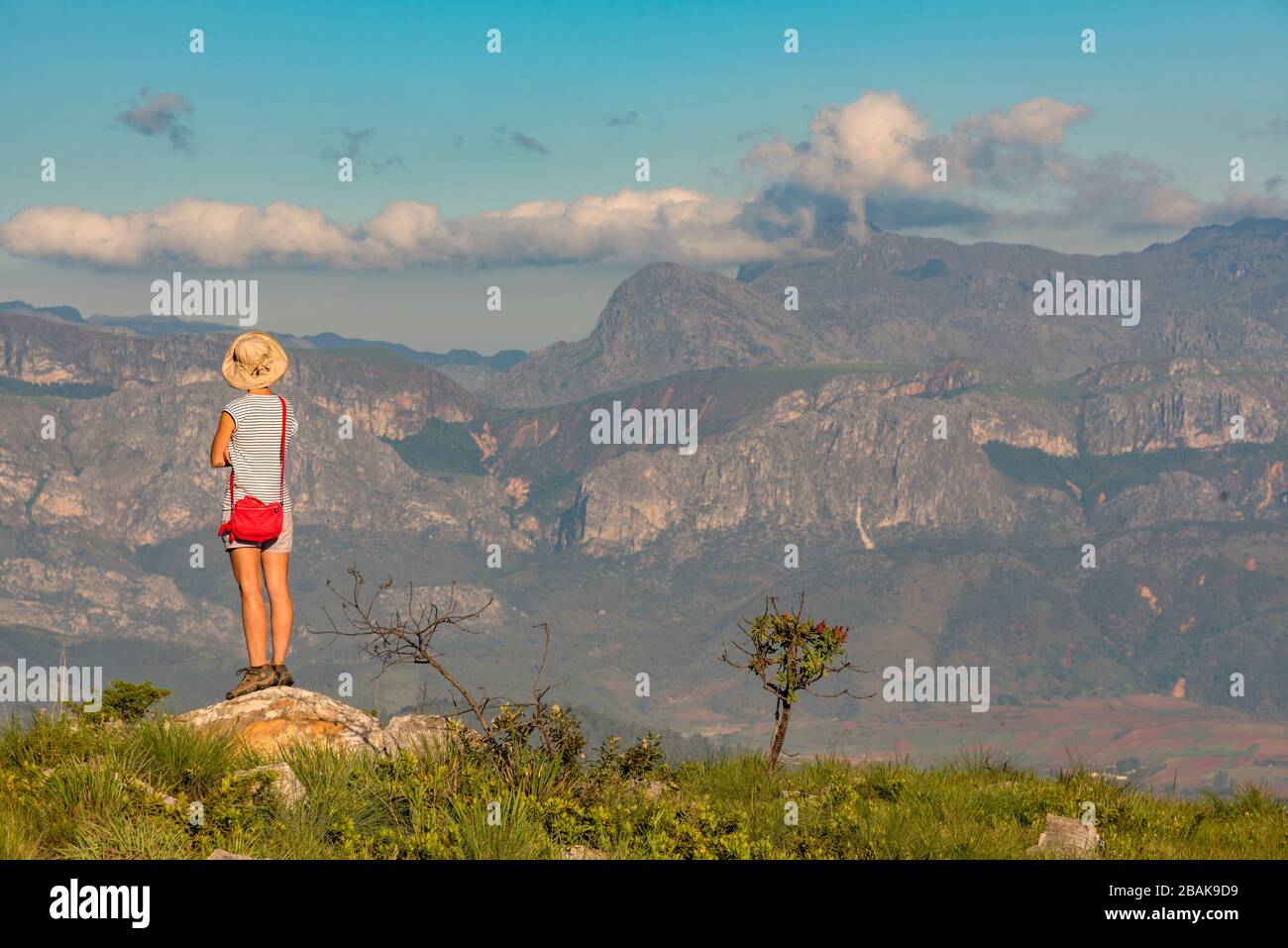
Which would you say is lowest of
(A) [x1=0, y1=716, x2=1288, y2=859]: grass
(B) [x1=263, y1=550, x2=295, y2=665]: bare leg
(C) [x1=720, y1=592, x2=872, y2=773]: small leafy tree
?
(A) [x1=0, y1=716, x2=1288, y2=859]: grass

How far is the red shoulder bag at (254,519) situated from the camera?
658 inches

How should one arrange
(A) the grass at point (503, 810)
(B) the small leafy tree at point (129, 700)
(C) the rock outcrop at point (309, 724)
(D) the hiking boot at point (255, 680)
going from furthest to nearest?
(D) the hiking boot at point (255, 680), (B) the small leafy tree at point (129, 700), (C) the rock outcrop at point (309, 724), (A) the grass at point (503, 810)

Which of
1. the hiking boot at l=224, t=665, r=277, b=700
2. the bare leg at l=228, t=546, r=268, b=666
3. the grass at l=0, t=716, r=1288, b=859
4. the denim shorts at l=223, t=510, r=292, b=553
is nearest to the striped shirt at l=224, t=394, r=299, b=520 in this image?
the denim shorts at l=223, t=510, r=292, b=553

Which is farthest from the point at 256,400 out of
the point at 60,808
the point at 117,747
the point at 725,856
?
the point at 725,856

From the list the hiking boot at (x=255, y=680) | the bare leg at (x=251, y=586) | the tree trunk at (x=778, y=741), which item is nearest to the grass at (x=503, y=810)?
the tree trunk at (x=778, y=741)

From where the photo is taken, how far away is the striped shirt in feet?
55.1

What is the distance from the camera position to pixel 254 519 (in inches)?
661

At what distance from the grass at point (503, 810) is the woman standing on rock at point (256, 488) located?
2556 millimetres

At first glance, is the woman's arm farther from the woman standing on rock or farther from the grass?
the grass

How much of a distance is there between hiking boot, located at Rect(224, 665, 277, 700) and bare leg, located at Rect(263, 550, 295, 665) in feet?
0.63

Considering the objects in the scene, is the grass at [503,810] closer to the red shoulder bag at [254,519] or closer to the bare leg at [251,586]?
the bare leg at [251,586]

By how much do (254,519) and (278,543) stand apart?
1.80 ft

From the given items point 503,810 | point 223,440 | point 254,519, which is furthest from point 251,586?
point 503,810

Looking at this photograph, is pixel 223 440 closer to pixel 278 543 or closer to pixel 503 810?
pixel 278 543
